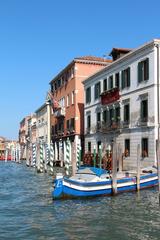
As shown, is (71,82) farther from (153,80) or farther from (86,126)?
(153,80)

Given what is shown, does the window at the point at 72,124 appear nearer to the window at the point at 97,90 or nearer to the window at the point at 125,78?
the window at the point at 97,90

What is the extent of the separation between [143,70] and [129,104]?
2.93 meters

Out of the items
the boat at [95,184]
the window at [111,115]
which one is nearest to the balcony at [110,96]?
the window at [111,115]

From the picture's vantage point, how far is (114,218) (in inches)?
525

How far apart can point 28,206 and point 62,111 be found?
3056 cm

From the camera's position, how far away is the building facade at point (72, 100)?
41844mm

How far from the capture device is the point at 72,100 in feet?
142

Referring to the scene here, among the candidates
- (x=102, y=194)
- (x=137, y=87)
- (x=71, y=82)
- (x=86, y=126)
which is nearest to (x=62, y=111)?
(x=71, y=82)

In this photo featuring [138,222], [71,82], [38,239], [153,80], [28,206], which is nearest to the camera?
[38,239]

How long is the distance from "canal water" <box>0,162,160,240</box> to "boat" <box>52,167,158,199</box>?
1.26ft

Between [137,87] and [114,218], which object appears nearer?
[114,218]

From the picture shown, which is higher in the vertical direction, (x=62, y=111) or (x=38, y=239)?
(x=62, y=111)

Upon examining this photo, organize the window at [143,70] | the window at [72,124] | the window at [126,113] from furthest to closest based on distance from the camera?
the window at [72,124], the window at [126,113], the window at [143,70]

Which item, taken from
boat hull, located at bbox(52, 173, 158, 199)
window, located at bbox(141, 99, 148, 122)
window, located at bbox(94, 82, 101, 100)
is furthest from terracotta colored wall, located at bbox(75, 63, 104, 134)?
boat hull, located at bbox(52, 173, 158, 199)
